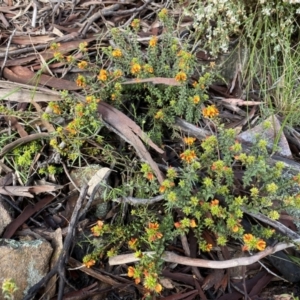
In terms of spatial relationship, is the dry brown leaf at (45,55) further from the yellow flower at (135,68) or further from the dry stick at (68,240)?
the dry stick at (68,240)

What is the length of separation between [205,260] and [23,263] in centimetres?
76

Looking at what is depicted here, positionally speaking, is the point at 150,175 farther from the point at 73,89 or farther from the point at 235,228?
the point at 73,89

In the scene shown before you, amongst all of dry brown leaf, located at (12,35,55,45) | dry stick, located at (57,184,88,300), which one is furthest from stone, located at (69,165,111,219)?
dry brown leaf, located at (12,35,55,45)

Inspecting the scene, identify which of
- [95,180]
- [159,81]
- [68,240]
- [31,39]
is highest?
[159,81]

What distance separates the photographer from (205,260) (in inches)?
73.8

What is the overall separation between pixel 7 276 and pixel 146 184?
0.69 m

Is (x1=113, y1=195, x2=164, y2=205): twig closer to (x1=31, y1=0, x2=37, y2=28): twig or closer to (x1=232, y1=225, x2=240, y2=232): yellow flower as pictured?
(x1=232, y1=225, x2=240, y2=232): yellow flower

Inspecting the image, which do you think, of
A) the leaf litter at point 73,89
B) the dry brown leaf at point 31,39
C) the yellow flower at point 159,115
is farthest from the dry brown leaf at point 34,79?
the yellow flower at point 159,115

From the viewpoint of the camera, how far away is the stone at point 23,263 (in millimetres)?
1827

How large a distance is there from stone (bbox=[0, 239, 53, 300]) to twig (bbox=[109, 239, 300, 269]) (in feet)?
0.95

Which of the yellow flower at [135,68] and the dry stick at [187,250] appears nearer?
the dry stick at [187,250]

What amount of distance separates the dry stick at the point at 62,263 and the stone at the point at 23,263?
0.23 feet

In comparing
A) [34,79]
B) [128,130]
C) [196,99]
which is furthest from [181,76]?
[34,79]

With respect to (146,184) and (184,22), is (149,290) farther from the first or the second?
(184,22)
